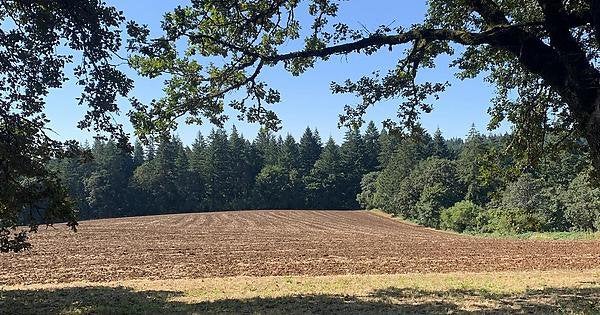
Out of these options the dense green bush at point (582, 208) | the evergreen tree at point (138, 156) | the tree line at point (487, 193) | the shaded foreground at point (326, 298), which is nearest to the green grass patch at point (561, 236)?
the tree line at point (487, 193)

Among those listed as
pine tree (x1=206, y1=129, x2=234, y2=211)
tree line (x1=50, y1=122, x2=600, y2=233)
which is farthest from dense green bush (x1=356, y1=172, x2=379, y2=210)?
pine tree (x1=206, y1=129, x2=234, y2=211)

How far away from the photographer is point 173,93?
9.45 metres

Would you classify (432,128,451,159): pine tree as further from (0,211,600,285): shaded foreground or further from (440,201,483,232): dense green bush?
(0,211,600,285): shaded foreground

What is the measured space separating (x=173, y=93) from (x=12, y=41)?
298 centimetres

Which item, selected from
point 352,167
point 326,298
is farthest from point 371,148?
point 326,298

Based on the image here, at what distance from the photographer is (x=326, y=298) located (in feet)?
40.8

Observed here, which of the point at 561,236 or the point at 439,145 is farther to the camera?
the point at 439,145

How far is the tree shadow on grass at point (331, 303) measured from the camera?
10.2m

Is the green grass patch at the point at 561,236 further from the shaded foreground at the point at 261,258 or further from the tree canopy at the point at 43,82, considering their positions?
the tree canopy at the point at 43,82

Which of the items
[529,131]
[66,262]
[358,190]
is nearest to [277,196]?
[358,190]

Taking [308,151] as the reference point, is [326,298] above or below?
below

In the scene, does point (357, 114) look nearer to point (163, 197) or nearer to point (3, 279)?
point (3, 279)

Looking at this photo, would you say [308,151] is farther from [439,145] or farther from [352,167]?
[439,145]

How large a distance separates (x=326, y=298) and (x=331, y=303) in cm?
85
